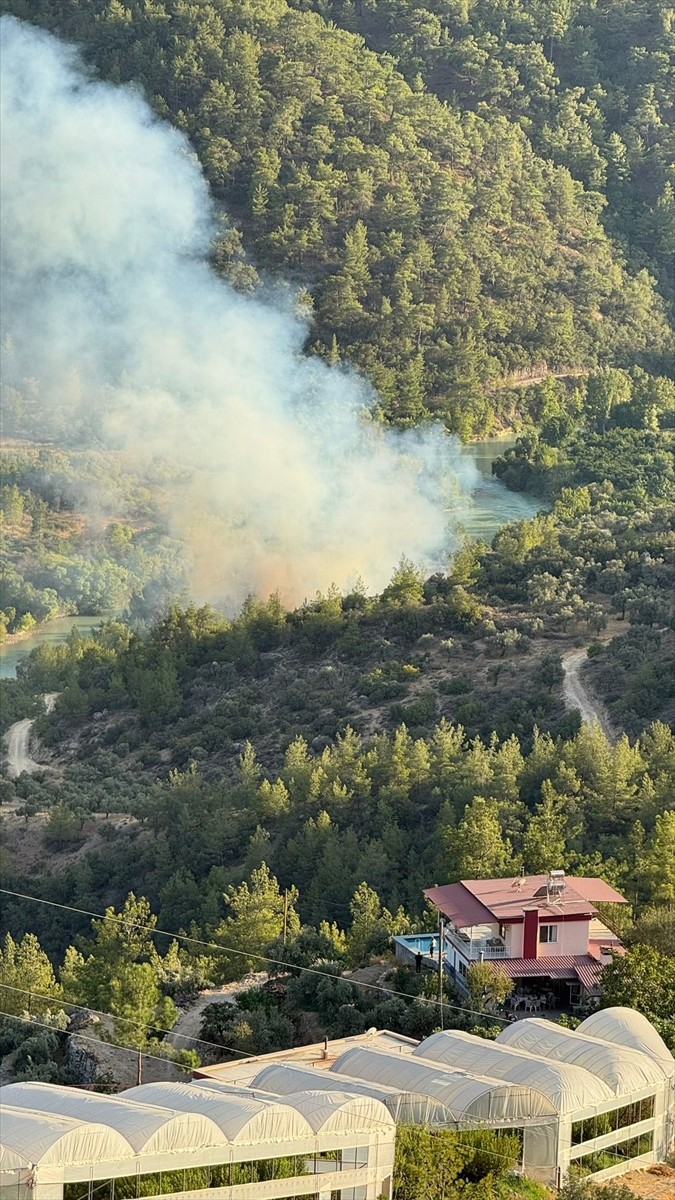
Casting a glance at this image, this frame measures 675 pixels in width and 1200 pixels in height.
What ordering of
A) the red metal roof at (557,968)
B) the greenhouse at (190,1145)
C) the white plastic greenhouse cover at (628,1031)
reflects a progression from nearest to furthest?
1. the greenhouse at (190,1145)
2. the white plastic greenhouse cover at (628,1031)
3. the red metal roof at (557,968)

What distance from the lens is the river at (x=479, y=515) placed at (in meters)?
90.0

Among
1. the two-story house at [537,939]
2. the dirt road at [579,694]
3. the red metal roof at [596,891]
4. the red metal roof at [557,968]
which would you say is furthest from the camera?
the dirt road at [579,694]

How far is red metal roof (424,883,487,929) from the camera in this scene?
52875mm

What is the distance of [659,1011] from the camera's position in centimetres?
4897

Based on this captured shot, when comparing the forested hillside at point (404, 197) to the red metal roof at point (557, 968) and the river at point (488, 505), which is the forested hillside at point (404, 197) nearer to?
the river at point (488, 505)

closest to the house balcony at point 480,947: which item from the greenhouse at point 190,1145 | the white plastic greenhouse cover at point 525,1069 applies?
the white plastic greenhouse cover at point 525,1069

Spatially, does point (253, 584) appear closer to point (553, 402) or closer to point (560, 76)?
point (553, 402)

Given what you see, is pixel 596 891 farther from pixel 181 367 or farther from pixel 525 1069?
pixel 181 367

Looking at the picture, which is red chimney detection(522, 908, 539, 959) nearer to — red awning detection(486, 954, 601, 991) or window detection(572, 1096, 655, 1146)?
red awning detection(486, 954, 601, 991)

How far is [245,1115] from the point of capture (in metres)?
38.9

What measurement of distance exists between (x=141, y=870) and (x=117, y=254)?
125ft

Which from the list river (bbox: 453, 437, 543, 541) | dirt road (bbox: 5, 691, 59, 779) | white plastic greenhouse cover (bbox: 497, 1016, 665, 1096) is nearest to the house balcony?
white plastic greenhouse cover (bbox: 497, 1016, 665, 1096)

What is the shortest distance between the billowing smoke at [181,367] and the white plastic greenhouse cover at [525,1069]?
4286cm

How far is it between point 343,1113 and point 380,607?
42806 mm
